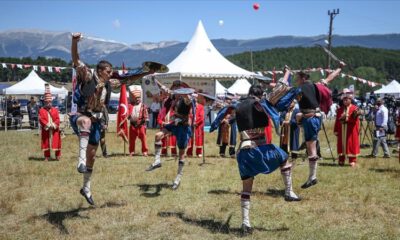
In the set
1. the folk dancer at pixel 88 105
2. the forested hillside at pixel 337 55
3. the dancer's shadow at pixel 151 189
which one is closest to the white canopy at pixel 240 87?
the dancer's shadow at pixel 151 189

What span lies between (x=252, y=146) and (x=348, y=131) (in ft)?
24.0

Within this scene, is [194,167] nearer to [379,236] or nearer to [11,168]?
[11,168]

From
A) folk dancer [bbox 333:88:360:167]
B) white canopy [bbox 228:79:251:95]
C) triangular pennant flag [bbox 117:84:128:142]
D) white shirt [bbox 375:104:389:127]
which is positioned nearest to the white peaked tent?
white canopy [bbox 228:79:251:95]

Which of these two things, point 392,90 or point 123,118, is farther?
point 392,90

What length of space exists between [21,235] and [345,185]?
6.65 meters

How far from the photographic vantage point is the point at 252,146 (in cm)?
648

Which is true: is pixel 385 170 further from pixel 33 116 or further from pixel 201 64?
pixel 33 116

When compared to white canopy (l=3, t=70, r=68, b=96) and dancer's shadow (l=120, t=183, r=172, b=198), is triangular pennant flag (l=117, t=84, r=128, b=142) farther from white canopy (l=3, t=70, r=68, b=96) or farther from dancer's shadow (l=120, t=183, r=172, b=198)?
white canopy (l=3, t=70, r=68, b=96)

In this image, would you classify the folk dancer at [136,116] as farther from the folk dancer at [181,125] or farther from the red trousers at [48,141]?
the folk dancer at [181,125]

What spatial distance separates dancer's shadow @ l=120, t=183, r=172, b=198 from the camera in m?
8.99

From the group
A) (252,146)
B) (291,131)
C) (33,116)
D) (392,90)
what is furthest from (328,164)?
(392,90)

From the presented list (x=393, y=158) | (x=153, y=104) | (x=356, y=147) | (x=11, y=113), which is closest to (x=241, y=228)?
(x=356, y=147)

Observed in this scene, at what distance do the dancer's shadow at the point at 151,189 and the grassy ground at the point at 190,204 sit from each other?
2 cm

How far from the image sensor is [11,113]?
2806 centimetres
